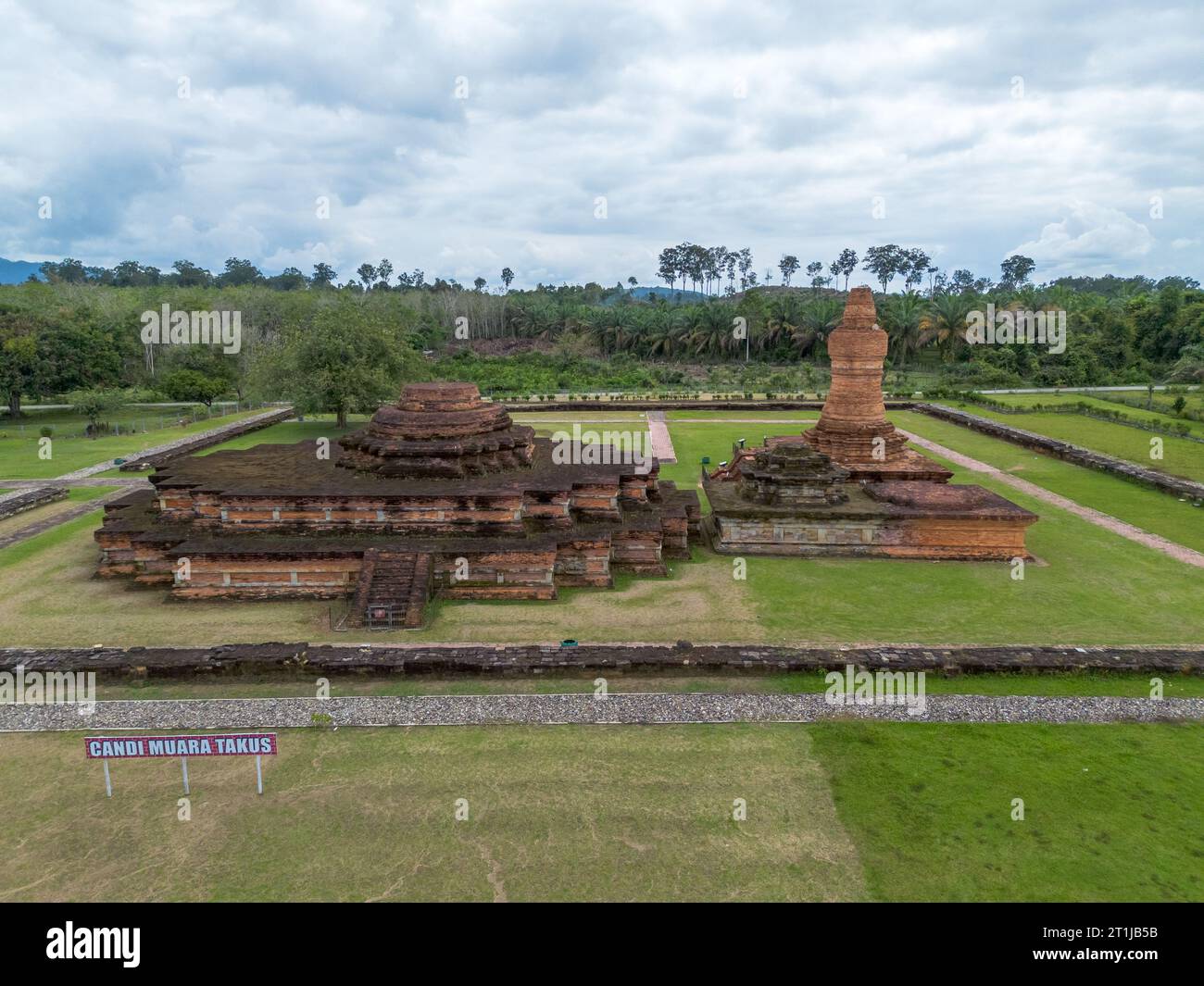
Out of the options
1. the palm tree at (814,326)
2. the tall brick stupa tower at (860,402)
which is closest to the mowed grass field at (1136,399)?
the palm tree at (814,326)

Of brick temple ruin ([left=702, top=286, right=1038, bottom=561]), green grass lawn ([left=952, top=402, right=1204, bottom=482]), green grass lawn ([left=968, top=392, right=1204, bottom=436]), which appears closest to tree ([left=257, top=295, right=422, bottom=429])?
brick temple ruin ([left=702, top=286, right=1038, bottom=561])

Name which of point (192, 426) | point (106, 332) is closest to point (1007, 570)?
point (192, 426)

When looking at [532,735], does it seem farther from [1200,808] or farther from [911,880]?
[1200,808]

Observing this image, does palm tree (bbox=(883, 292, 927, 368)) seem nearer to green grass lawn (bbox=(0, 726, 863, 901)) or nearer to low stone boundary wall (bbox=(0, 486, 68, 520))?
low stone boundary wall (bbox=(0, 486, 68, 520))

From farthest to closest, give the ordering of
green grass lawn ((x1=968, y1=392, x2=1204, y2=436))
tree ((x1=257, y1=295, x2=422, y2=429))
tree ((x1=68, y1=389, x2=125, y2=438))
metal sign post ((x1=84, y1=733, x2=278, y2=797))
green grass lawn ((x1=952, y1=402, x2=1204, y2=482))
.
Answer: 1. green grass lawn ((x1=968, y1=392, x2=1204, y2=436))
2. tree ((x1=68, y1=389, x2=125, y2=438))
3. tree ((x1=257, y1=295, x2=422, y2=429))
4. green grass lawn ((x1=952, y1=402, x2=1204, y2=482))
5. metal sign post ((x1=84, y1=733, x2=278, y2=797))

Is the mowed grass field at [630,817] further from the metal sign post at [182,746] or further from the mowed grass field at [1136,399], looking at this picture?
the mowed grass field at [1136,399]

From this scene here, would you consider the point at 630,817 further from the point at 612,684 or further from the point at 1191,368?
the point at 1191,368

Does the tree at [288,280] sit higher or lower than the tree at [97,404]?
higher
